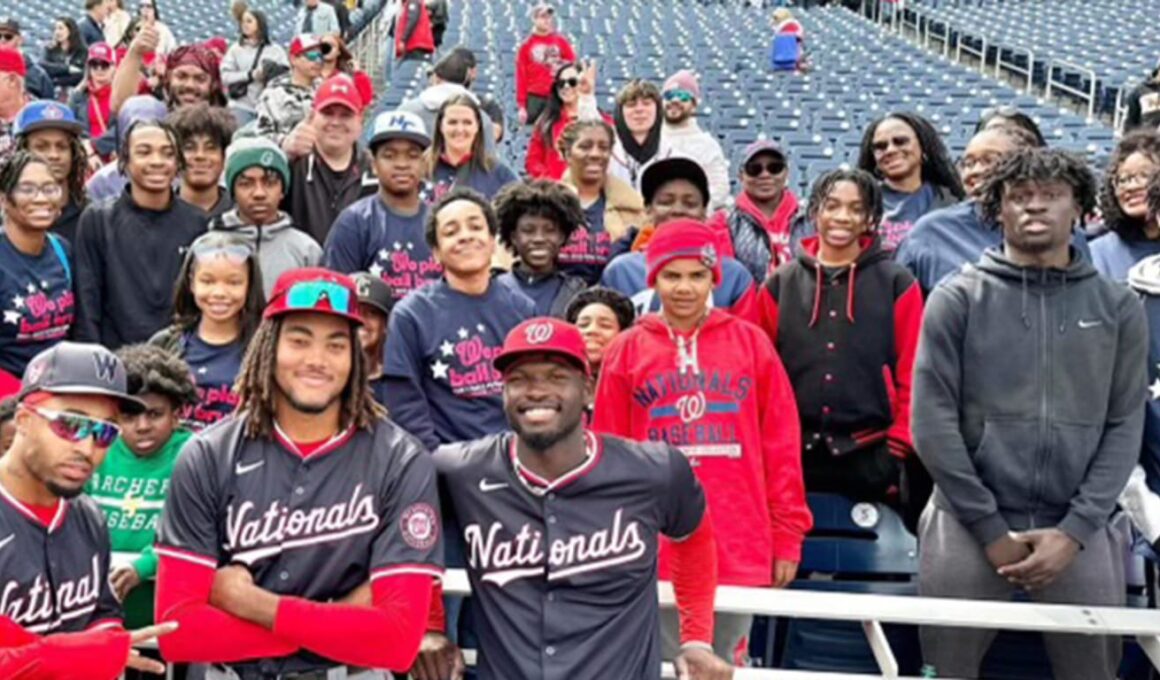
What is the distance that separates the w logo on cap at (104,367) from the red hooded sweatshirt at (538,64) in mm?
8335

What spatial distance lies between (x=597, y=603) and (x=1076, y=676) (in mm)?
1477

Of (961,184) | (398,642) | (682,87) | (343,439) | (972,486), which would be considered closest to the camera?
(398,642)

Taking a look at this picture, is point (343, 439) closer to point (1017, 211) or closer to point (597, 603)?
point (597, 603)

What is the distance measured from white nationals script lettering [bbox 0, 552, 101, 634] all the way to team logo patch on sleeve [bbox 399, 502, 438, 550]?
739 mm

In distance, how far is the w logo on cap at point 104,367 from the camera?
2963mm

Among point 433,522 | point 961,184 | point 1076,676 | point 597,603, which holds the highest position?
point 961,184

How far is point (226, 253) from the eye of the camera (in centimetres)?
441

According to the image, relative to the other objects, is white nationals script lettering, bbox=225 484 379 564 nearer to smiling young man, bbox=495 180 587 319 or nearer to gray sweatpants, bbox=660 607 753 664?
gray sweatpants, bbox=660 607 753 664

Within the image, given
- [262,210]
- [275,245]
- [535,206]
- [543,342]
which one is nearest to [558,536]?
[543,342]

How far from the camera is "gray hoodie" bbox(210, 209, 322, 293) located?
493 centimetres

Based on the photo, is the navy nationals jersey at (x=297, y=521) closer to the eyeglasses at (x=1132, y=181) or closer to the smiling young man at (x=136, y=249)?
the smiling young man at (x=136, y=249)

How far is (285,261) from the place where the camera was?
16.2 feet

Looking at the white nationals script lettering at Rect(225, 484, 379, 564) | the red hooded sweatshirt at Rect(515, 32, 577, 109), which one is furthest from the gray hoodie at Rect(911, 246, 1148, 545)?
the red hooded sweatshirt at Rect(515, 32, 577, 109)

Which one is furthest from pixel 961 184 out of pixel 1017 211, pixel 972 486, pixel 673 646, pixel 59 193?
pixel 59 193
